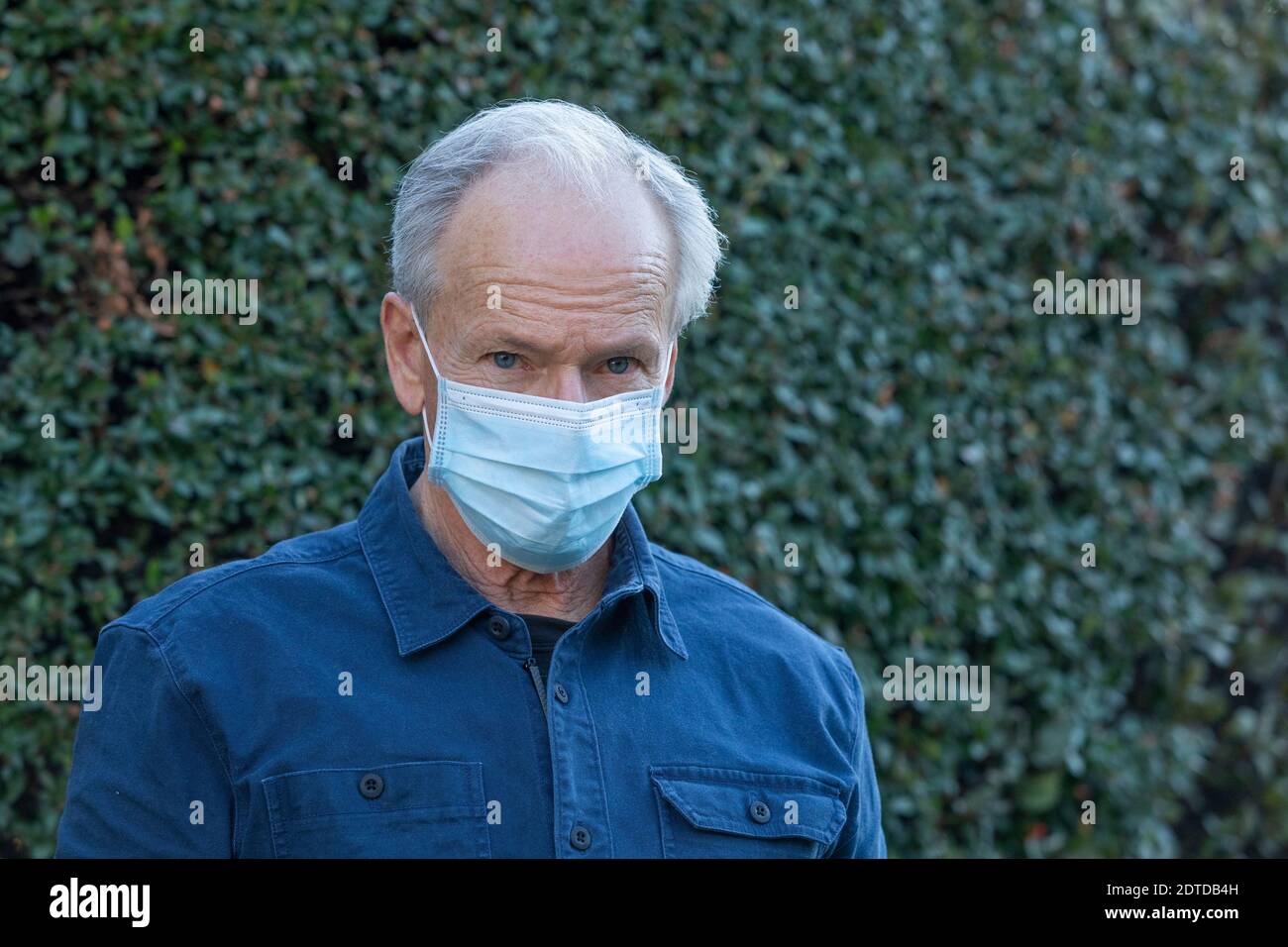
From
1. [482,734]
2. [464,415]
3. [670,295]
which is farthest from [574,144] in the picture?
[482,734]

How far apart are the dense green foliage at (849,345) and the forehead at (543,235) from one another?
4.11 feet

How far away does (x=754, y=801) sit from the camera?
226 cm

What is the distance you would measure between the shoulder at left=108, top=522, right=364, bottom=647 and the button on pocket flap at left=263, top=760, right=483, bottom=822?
29cm

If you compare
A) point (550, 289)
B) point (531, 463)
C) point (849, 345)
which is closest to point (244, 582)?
point (531, 463)

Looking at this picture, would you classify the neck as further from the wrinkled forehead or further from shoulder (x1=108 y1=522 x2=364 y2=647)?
the wrinkled forehead

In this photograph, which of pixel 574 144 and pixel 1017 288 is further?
pixel 1017 288

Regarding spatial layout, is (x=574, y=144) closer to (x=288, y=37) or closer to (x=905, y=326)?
(x=288, y=37)

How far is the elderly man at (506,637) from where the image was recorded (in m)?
2.01

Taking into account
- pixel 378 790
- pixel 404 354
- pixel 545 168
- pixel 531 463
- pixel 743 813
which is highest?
pixel 545 168

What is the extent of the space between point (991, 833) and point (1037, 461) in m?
Result: 1.26

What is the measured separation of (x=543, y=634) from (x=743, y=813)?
0.44 meters

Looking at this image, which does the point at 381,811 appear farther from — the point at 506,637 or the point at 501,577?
the point at 501,577

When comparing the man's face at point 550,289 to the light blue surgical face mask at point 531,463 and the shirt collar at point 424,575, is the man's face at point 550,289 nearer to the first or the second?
the light blue surgical face mask at point 531,463

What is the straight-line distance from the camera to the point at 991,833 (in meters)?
4.55
